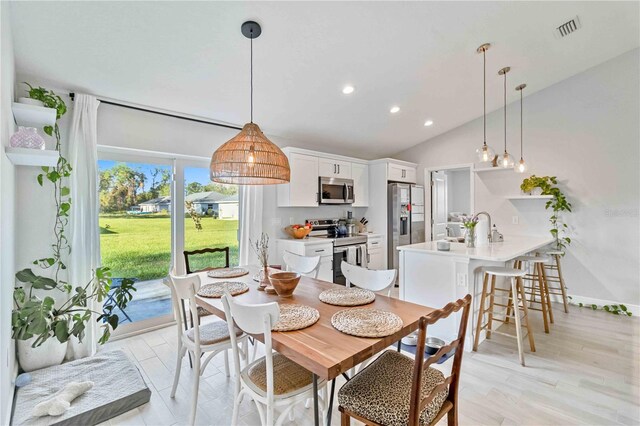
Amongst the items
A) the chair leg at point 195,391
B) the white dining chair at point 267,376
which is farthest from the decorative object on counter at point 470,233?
the chair leg at point 195,391

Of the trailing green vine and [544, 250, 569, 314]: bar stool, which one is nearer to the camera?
the trailing green vine

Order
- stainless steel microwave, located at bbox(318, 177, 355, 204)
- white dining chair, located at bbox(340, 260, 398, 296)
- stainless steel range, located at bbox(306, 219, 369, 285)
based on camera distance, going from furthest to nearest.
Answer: stainless steel microwave, located at bbox(318, 177, 355, 204)
stainless steel range, located at bbox(306, 219, 369, 285)
white dining chair, located at bbox(340, 260, 398, 296)

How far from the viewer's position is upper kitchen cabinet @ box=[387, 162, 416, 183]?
5.09 m

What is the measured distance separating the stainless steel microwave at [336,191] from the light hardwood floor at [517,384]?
105 inches

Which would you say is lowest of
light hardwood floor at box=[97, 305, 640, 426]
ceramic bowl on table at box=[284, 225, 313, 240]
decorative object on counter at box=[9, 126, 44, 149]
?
light hardwood floor at box=[97, 305, 640, 426]

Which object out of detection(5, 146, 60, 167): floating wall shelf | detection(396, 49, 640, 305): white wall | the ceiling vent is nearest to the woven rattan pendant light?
detection(5, 146, 60, 167): floating wall shelf

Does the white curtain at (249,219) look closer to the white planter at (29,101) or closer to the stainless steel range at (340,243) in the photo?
the stainless steel range at (340,243)

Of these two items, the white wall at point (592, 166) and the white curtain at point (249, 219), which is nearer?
the white wall at point (592, 166)

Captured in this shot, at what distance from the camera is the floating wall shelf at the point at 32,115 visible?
210 centimetres

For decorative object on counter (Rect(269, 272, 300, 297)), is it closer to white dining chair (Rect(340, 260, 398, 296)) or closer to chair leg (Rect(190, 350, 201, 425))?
white dining chair (Rect(340, 260, 398, 296))

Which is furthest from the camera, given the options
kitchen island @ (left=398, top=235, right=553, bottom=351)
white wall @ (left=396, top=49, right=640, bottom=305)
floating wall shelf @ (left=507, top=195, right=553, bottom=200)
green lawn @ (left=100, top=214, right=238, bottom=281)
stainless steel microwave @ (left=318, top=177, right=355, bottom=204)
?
stainless steel microwave @ (left=318, top=177, right=355, bottom=204)

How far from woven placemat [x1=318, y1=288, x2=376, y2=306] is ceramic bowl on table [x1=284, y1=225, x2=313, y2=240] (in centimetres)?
215

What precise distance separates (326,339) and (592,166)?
468 cm

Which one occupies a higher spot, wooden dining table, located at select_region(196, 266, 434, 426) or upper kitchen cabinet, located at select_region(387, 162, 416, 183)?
upper kitchen cabinet, located at select_region(387, 162, 416, 183)
